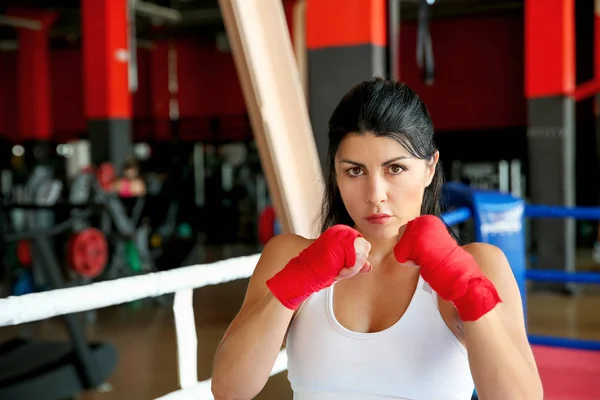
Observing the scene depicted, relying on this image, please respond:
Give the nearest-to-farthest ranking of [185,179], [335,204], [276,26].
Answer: [335,204] → [276,26] → [185,179]

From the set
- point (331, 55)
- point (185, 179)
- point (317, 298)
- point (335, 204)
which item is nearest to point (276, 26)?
point (331, 55)

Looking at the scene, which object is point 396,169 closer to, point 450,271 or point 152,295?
point 450,271

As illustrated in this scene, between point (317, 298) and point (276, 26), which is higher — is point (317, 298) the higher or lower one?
the lower one

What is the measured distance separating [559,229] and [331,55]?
12.3ft

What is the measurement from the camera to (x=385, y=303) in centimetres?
119

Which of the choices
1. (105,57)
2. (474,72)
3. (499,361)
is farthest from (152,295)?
(474,72)

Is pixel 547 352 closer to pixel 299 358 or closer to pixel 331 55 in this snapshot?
pixel 331 55

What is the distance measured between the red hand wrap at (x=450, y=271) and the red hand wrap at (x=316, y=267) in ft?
0.30

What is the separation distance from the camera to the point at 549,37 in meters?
6.11

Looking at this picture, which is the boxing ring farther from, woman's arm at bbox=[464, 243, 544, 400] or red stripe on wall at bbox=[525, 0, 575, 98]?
red stripe on wall at bbox=[525, 0, 575, 98]

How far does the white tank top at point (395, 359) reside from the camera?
1.12 meters

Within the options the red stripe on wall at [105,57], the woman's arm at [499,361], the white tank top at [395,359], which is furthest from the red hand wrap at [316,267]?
the red stripe on wall at [105,57]

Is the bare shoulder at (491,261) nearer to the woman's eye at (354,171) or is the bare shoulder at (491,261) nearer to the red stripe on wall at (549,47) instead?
the woman's eye at (354,171)

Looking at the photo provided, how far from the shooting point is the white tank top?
1.12m
